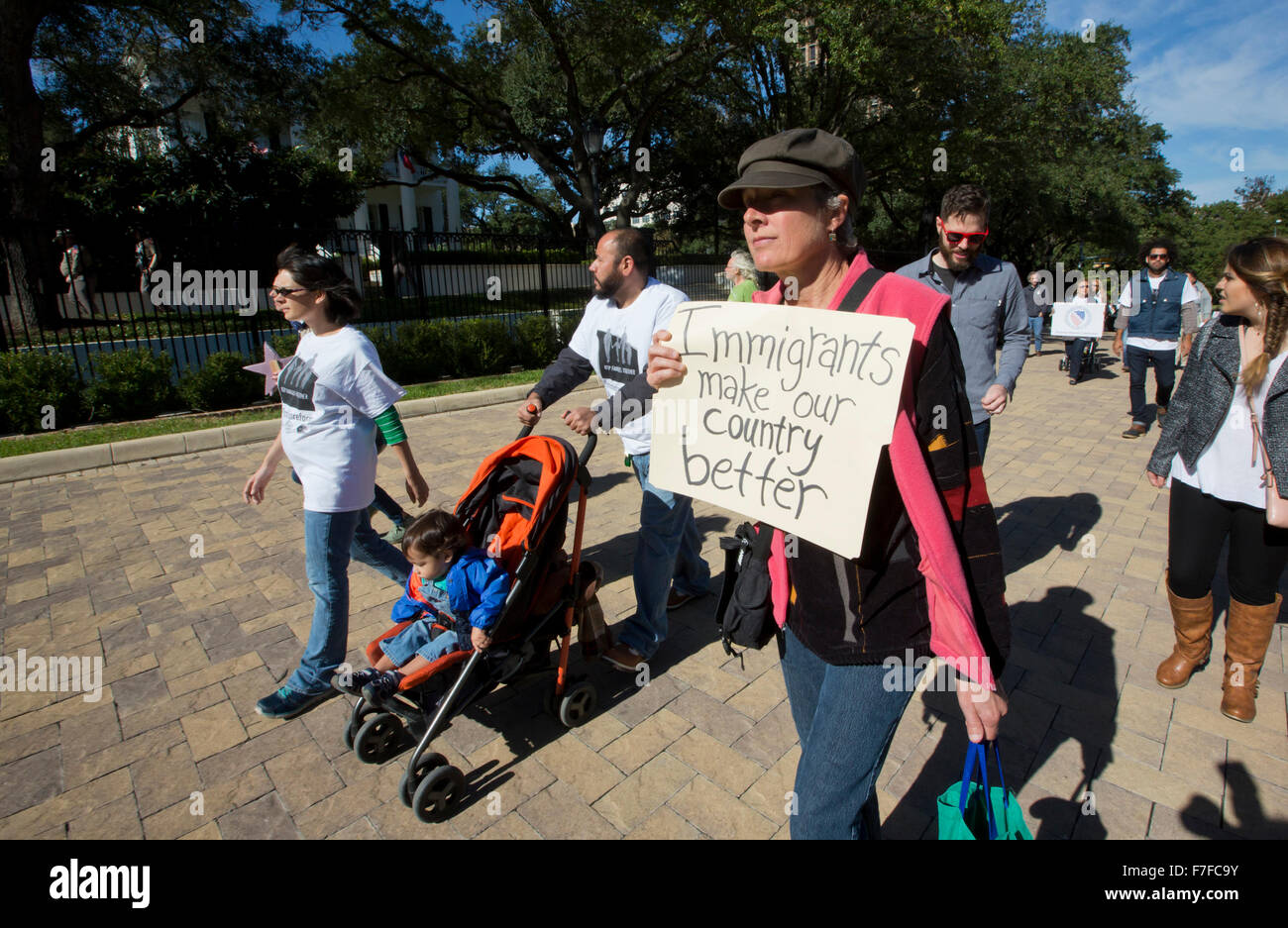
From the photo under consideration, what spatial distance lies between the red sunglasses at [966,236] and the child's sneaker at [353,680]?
11.7ft

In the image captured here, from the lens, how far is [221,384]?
956 cm

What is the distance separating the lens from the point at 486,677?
113 inches

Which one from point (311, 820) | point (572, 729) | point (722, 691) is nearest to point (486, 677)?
point (572, 729)

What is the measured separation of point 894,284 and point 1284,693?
350 cm

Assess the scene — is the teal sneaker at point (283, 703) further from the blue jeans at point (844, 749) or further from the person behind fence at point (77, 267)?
the person behind fence at point (77, 267)

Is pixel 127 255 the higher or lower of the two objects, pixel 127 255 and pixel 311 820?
the higher

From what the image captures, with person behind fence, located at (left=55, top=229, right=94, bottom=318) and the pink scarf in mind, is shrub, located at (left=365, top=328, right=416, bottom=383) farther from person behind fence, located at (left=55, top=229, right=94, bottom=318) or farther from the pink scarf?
the pink scarf

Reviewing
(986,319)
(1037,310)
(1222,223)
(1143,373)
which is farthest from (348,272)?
(1222,223)

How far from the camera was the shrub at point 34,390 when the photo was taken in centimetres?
813

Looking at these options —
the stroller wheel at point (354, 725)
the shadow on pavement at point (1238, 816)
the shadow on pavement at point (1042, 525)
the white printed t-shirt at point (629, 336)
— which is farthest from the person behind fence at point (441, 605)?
the shadow on pavement at point (1042, 525)

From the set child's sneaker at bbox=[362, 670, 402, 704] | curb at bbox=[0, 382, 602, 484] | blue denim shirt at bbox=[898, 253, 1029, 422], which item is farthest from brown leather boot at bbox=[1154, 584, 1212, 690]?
curb at bbox=[0, 382, 602, 484]

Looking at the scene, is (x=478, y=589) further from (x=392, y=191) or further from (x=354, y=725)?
(x=392, y=191)
